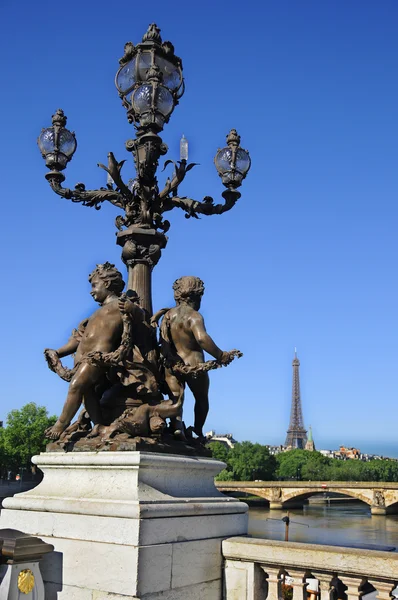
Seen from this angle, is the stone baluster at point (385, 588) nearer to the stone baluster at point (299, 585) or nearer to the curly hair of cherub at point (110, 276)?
the stone baluster at point (299, 585)

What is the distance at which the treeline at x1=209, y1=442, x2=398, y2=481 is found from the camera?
96625mm

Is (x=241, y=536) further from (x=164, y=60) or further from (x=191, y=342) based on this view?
(x=164, y=60)

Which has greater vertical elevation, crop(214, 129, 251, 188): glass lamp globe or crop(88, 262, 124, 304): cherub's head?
crop(214, 129, 251, 188): glass lamp globe

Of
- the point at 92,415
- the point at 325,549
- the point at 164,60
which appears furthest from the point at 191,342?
the point at 164,60

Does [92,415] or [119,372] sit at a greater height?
[119,372]

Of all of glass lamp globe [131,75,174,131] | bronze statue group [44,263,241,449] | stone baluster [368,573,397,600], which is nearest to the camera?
stone baluster [368,573,397,600]

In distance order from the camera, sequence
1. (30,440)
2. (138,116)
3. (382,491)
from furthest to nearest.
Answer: (382,491), (30,440), (138,116)

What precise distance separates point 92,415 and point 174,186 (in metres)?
3.18

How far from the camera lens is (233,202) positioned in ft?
25.4

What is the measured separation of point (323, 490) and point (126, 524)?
70945mm

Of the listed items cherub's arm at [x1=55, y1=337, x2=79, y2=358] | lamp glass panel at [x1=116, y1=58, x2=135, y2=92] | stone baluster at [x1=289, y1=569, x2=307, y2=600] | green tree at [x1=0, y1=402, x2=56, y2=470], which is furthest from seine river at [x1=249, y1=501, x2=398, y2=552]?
stone baluster at [x1=289, y1=569, x2=307, y2=600]

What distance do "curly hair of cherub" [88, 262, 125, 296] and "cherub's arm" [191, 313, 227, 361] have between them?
797mm

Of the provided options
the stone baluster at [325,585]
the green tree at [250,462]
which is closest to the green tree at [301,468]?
the green tree at [250,462]

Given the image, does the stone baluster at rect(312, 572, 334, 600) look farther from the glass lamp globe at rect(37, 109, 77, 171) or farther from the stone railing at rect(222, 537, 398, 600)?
the glass lamp globe at rect(37, 109, 77, 171)
